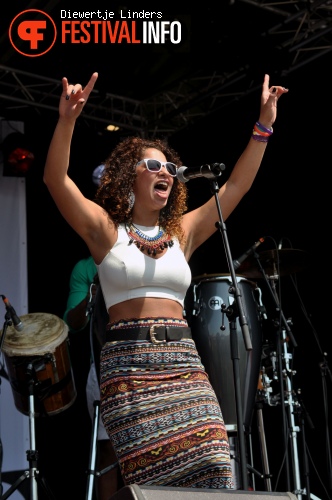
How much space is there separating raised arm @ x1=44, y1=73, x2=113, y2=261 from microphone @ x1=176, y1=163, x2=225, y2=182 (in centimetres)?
45

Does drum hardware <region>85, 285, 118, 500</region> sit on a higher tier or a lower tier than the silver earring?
lower

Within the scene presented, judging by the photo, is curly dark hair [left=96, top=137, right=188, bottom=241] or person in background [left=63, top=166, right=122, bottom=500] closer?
curly dark hair [left=96, top=137, right=188, bottom=241]

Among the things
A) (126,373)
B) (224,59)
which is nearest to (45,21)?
(224,59)

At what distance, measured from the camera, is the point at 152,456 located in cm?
274

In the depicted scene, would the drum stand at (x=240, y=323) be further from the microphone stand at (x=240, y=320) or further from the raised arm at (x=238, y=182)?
the raised arm at (x=238, y=182)

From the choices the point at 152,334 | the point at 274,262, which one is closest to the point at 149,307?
the point at 152,334

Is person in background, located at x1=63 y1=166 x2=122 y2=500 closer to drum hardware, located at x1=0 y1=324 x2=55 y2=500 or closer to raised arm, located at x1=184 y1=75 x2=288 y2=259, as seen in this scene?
drum hardware, located at x1=0 y1=324 x2=55 y2=500

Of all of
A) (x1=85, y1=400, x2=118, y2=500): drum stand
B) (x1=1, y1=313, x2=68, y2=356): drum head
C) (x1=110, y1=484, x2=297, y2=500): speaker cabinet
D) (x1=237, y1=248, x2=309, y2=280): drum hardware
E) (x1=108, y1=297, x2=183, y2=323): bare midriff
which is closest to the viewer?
(x1=110, y1=484, x2=297, y2=500): speaker cabinet

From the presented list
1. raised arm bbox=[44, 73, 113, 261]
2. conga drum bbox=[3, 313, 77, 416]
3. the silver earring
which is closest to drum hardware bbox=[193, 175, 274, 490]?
the silver earring

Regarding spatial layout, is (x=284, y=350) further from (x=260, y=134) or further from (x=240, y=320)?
(x=240, y=320)

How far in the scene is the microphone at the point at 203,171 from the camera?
316 cm

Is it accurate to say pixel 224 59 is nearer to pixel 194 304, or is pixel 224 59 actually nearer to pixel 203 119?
pixel 203 119

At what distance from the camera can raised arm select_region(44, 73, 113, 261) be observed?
288 centimetres

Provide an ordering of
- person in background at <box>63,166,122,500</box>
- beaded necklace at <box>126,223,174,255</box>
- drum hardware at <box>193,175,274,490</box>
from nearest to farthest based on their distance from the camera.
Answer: drum hardware at <box>193,175,274,490</box> < beaded necklace at <box>126,223,174,255</box> < person in background at <box>63,166,122,500</box>
